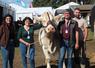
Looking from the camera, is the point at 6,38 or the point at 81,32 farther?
the point at 81,32

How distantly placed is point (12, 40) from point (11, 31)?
0.22m

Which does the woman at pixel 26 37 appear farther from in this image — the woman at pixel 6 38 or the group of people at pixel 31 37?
the woman at pixel 6 38

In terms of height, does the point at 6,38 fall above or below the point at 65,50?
above

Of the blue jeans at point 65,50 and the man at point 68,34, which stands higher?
the man at point 68,34

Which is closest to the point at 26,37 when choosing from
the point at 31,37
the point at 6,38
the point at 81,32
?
the point at 31,37

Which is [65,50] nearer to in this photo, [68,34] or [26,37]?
[68,34]

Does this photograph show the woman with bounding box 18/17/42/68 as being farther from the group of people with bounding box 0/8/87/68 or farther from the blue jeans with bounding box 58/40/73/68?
the blue jeans with bounding box 58/40/73/68

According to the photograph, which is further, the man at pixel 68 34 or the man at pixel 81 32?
the man at pixel 81 32

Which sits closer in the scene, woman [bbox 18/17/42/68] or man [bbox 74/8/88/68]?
woman [bbox 18/17/42/68]

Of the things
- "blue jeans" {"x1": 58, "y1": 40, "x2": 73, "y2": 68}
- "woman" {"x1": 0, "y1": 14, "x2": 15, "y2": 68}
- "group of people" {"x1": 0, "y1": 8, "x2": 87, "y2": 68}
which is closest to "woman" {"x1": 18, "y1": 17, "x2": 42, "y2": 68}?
"group of people" {"x1": 0, "y1": 8, "x2": 87, "y2": 68}

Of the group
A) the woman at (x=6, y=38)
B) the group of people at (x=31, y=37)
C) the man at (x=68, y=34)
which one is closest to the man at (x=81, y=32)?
the group of people at (x=31, y=37)

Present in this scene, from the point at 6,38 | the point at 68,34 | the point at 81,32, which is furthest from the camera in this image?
the point at 81,32

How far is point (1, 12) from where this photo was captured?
19.8 m

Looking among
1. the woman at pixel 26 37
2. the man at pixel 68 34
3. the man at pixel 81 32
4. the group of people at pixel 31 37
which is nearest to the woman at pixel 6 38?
the group of people at pixel 31 37
